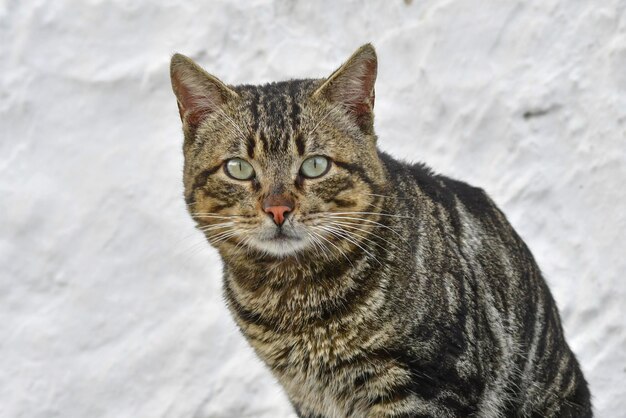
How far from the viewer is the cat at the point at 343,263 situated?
359 cm

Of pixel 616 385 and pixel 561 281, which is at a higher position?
pixel 561 281

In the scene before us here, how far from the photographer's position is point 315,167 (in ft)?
12.3

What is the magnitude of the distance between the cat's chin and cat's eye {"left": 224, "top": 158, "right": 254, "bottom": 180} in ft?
0.94

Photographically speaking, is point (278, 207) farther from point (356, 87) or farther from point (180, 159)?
point (180, 159)

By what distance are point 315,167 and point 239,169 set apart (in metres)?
0.33

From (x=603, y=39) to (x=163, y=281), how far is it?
358 centimetres

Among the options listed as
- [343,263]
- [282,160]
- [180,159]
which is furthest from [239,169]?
[180,159]

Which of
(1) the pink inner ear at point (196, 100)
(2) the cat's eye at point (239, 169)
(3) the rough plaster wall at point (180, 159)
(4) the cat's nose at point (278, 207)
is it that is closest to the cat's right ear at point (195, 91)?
(1) the pink inner ear at point (196, 100)

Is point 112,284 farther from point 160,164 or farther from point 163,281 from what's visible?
point 160,164

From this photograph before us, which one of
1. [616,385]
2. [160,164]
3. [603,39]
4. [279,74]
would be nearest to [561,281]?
[616,385]

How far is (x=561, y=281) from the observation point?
5.74 metres

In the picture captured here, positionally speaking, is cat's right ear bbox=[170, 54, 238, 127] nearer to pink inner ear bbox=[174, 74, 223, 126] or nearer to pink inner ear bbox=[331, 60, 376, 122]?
pink inner ear bbox=[174, 74, 223, 126]

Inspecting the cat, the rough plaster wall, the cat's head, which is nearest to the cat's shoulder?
the cat

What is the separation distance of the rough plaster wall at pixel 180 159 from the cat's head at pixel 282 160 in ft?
4.59
